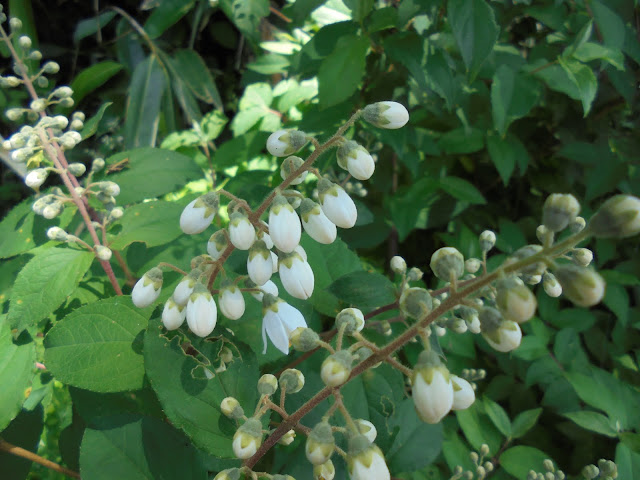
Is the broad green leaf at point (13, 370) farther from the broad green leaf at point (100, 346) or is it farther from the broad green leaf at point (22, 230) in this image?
the broad green leaf at point (22, 230)

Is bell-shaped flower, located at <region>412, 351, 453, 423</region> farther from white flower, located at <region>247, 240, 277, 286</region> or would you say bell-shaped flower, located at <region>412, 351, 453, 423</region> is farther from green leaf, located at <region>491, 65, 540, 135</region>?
green leaf, located at <region>491, 65, 540, 135</region>

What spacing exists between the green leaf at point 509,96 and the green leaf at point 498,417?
3.42 feet

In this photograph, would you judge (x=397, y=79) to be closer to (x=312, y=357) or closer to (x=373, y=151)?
(x=373, y=151)

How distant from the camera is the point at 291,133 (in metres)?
0.95

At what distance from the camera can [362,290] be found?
1175 millimetres

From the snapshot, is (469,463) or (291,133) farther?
(469,463)

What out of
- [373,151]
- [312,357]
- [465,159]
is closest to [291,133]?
[312,357]

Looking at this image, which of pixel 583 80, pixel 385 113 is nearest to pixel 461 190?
pixel 583 80

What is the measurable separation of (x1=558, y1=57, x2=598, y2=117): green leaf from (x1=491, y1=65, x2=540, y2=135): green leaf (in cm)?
13

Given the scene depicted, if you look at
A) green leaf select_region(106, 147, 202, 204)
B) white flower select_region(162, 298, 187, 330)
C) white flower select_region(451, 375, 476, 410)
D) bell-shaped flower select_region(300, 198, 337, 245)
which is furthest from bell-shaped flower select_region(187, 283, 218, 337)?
green leaf select_region(106, 147, 202, 204)

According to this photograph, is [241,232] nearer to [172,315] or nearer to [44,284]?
[172,315]

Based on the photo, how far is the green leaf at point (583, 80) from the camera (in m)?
1.54

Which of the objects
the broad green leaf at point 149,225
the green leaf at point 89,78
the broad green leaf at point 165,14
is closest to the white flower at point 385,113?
the broad green leaf at point 149,225

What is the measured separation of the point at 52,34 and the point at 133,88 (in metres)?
1.24
